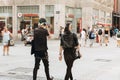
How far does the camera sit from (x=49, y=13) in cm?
4309

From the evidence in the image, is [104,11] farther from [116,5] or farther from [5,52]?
[5,52]

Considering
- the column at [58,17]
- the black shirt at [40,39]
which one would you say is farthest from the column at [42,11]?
the black shirt at [40,39]

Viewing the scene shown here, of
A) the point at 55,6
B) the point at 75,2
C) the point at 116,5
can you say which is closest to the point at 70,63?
the point at 55,6

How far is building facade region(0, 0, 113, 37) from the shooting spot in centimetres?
4294

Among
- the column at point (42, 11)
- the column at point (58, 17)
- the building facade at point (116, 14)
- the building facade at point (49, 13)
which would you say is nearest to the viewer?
the column at point (58, 17)

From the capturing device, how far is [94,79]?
11.6 m

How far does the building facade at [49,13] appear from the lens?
141ft

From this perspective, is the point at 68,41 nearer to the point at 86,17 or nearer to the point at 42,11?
the point at 42,11

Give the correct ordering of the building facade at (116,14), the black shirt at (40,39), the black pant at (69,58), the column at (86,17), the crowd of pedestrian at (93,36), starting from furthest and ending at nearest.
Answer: the building facade at (116,14) → the column at (86,17) → the crowd of pedestrian at (93,36) → the black shirt at (40,39) → the black pant at (69,58)

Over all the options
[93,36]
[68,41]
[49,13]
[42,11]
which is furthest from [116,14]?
[68,41]

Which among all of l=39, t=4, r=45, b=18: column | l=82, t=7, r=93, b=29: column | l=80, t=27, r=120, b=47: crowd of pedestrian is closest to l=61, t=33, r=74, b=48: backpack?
l=80, t=27, r=120, b=47: crowd of pedestrian

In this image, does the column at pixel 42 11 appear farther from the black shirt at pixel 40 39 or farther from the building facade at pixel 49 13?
the black shirt at pixel 40 39

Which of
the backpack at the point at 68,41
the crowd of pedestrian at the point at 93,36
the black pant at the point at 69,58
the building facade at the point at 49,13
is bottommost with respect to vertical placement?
the crowd of pedestrian at the point at 93,36

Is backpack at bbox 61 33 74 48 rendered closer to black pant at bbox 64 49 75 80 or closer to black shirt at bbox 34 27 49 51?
black pant at bbox 64 49 75 80
